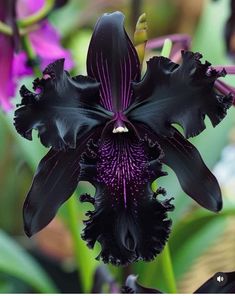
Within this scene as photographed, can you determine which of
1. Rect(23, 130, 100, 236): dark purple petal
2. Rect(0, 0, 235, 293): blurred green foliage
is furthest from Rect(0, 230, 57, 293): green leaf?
Rect(23, 130, 100, 236): dark purple petal

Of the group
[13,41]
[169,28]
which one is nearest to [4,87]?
[13,41]

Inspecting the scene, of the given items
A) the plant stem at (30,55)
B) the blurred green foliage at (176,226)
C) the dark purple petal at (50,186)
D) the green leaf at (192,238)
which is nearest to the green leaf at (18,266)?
the blurred green foliage at (176,226)

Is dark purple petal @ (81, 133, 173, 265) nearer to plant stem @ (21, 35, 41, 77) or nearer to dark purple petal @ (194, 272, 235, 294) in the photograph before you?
dark purple petal @ (194, 272, 235, 294)

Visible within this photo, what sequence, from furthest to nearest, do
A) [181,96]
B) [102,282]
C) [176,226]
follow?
[176,226], [102,282], [181,96]

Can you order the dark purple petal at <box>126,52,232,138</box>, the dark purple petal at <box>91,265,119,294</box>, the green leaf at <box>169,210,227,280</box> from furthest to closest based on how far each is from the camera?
the green leaf at <box>169,210,227,280</box> < the dark purple petal at <box>91,265,119,294</box> < the dark purple petal at <box>126,52,232,138</box>

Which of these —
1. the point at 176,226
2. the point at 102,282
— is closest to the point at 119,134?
the point at 102,282

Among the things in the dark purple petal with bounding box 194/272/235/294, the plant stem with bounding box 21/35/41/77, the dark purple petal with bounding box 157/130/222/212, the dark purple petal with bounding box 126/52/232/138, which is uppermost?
the dark purple petal with bounding box 126/52/232/138

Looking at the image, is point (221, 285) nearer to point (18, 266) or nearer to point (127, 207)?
point (127, 207)
